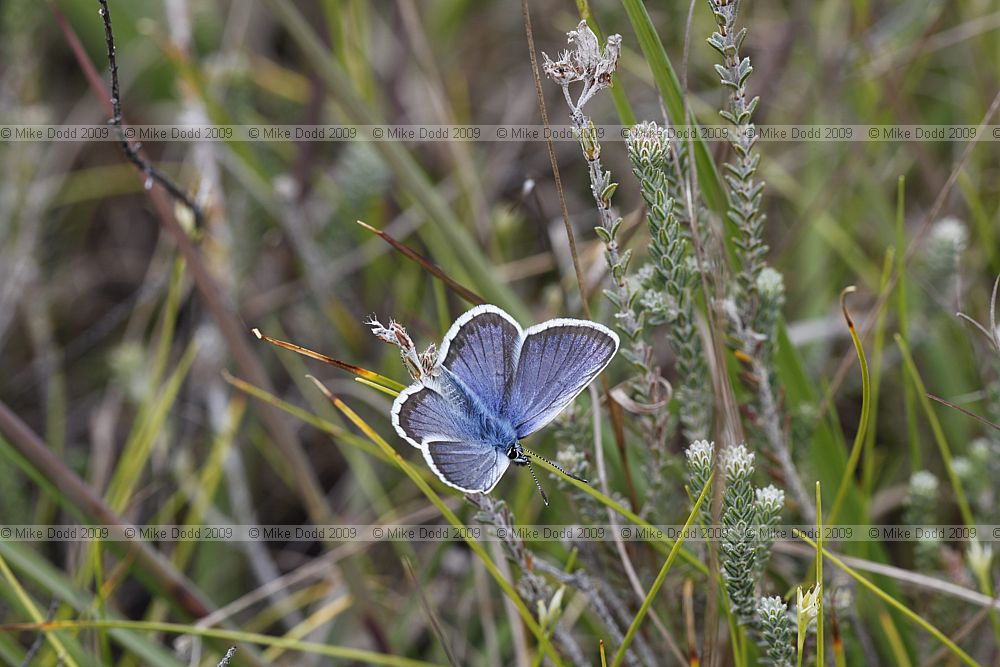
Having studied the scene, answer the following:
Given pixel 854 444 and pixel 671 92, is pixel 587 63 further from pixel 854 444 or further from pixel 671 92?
pixel 854 444

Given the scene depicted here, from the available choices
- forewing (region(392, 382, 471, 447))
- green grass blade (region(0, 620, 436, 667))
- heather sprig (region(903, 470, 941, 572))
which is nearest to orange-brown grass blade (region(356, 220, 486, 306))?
forewing (region(392, 382, 471, 447))

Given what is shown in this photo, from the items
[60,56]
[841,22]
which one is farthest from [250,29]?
[841,22]

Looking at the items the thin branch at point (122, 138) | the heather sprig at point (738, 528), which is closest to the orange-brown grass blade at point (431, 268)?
the thin branch at point (122, 138)

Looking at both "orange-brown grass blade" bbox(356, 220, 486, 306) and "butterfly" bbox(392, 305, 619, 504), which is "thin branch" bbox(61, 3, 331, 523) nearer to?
"orange-brown grass blade" bbox(356, 220, 486, 306)

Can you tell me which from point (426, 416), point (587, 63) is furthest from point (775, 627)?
point (587, 63)

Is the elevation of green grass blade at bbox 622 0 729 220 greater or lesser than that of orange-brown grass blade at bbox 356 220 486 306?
greater

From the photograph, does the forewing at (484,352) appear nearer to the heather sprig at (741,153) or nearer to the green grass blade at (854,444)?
the heather sprig at (741,153)
